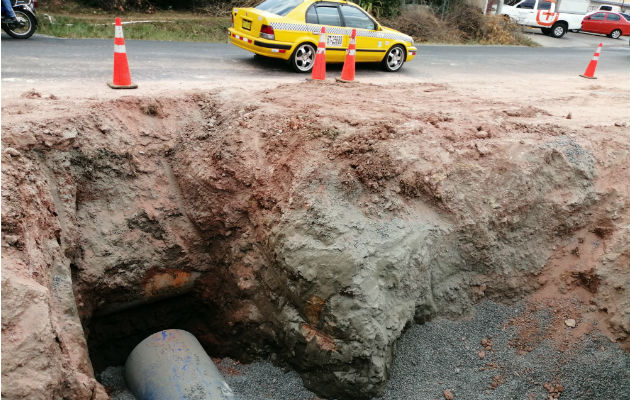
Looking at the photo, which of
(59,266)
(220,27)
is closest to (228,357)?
(59,266)

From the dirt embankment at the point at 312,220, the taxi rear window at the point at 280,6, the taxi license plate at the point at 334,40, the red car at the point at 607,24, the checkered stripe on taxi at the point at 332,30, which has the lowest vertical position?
the dirt embankment at the point at 312,220

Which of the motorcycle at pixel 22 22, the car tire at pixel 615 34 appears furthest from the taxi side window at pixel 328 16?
the car tire at pixel 615 34

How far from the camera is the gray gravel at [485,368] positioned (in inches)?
156

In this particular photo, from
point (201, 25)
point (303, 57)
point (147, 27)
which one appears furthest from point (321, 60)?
point (201, 25)

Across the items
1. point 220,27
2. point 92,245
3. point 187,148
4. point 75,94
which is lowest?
point 92,245

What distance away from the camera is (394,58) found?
996 centimetres

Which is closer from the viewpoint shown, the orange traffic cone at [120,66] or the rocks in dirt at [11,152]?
the rocks in dirt at [11,152]

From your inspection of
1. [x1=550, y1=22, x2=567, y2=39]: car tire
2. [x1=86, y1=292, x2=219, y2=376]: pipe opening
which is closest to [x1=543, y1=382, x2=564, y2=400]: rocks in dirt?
[x1=86, y1=292, x2=219, y2=376]: pipe opening

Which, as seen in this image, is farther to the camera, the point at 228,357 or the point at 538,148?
the point at 228,357

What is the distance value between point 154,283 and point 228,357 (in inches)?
43.4

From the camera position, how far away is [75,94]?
5.41m

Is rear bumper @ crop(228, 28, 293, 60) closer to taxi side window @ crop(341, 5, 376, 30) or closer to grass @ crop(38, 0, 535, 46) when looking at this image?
taxi side window @ crop(341, 5, 376, 30)

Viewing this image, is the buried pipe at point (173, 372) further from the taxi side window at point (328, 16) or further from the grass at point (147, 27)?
the grass at point (147, 27)

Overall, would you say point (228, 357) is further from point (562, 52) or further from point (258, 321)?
point (562, 52)
